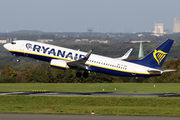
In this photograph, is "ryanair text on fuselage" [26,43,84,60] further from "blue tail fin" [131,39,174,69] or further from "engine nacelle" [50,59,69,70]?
"blue tail fin" [131,39,174,69]

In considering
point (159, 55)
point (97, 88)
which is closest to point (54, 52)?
point (159, 55)

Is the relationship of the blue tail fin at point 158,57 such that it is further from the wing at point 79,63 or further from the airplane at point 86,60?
the wing at point 79,63

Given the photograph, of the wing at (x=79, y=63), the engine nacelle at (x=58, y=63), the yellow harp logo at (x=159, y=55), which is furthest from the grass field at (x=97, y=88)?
the engine nacelle at (x=58, y=63)

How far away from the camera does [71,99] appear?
4903 centimetres

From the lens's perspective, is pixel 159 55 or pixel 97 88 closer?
pixel 159 55

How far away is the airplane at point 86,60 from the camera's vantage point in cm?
6297

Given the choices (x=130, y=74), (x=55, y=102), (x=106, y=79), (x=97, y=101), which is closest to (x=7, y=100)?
(x=55, y=102)

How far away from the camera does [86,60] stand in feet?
204

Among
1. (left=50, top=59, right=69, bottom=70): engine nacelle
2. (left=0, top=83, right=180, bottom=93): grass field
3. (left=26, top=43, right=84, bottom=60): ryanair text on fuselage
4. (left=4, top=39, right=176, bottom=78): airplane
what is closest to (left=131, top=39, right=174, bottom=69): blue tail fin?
(left=4, top=39, right=176, bottom=78): airplane

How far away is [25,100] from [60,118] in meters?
18.1

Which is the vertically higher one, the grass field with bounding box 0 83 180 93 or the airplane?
the airplane

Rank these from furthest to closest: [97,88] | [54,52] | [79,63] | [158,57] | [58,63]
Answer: [97,88] → [158,57] → [54,52] → [79,63] → [58,63]

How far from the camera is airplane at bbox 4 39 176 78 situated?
6297 centimetres

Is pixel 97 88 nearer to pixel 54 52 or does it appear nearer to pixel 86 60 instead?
pixel 86 60
